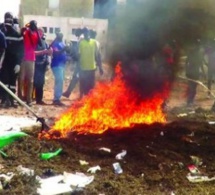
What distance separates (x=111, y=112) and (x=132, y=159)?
76.1 inches

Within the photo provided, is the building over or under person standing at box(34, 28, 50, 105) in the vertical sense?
over

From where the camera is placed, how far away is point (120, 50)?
9695mm

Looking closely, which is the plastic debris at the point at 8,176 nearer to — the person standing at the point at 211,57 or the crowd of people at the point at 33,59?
the crowd of people at the point at 33,59

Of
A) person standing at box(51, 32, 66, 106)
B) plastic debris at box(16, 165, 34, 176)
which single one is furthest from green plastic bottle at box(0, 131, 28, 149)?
person standing at box(51, 32, 66, 106)

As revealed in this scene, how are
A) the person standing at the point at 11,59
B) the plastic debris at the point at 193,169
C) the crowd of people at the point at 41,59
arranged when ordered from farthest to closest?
the crowd of people at the point at 41,59
the person standing at the point at 11,59
the plastic debris at the point at 193,169

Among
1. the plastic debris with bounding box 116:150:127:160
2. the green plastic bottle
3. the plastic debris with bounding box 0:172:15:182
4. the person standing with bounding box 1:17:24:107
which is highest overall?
the person standing with bounding box 1:17:24:107

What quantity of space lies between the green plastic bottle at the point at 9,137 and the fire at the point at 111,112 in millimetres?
385

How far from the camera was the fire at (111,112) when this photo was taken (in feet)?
24.1

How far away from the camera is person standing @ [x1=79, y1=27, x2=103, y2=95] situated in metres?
11.5

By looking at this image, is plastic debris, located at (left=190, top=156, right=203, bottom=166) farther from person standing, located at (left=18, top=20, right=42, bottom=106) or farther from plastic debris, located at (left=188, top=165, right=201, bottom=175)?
person standing, located at (left=18, top=20, right=42, bottom=106)

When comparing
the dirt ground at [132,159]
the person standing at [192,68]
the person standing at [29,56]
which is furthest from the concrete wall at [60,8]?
the dirt ground at [132,159]

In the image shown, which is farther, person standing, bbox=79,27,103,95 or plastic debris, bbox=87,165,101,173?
person standing, bbox=79,27,103,95

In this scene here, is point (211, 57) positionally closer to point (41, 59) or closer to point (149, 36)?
point (149, 36)

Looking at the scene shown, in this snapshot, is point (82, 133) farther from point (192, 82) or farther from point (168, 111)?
point (192, 82)
